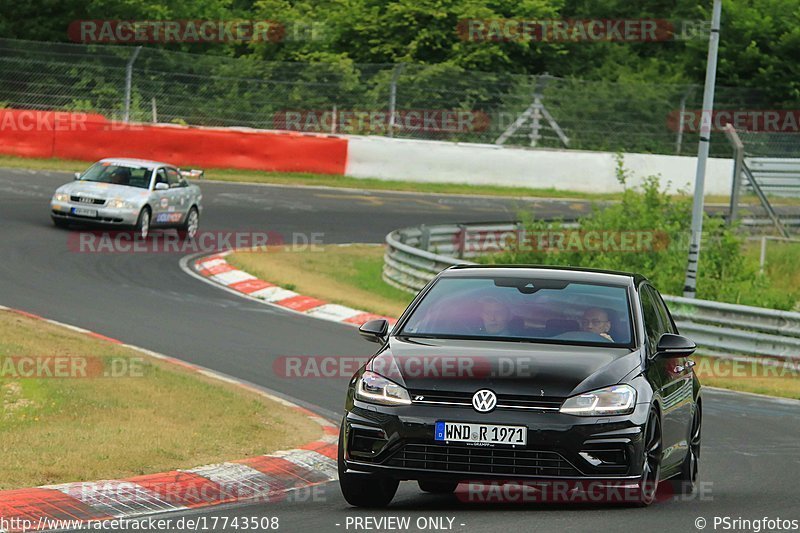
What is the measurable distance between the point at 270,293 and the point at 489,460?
1467 centimetres

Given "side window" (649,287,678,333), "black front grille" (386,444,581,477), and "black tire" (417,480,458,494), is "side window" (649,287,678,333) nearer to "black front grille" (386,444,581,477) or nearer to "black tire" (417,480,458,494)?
"black tire" (417,480,458,494)

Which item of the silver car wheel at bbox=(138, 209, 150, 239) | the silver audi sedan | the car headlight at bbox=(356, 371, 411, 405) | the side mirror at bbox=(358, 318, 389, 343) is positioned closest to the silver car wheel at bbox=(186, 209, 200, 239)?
the silver audi sedan

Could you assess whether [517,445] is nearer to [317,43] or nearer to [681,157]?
[681,157]

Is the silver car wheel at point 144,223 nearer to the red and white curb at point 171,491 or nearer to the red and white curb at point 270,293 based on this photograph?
the red and white curb at point 270,293

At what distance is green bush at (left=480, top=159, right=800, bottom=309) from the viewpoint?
24.1 metres

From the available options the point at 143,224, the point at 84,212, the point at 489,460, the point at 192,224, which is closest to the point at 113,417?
the point at 489,460

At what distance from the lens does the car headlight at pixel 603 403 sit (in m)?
7.79

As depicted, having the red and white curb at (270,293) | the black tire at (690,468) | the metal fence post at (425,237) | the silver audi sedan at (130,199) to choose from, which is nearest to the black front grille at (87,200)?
the silver audi sedan at (130,199)

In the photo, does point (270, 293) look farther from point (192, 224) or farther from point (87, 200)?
point (192, 224)

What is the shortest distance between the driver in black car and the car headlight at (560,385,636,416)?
768mm

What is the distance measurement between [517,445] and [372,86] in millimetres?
31088

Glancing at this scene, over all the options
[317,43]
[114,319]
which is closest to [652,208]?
[114,319]

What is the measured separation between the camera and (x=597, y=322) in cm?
879

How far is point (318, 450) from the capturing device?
1091 centimetres
